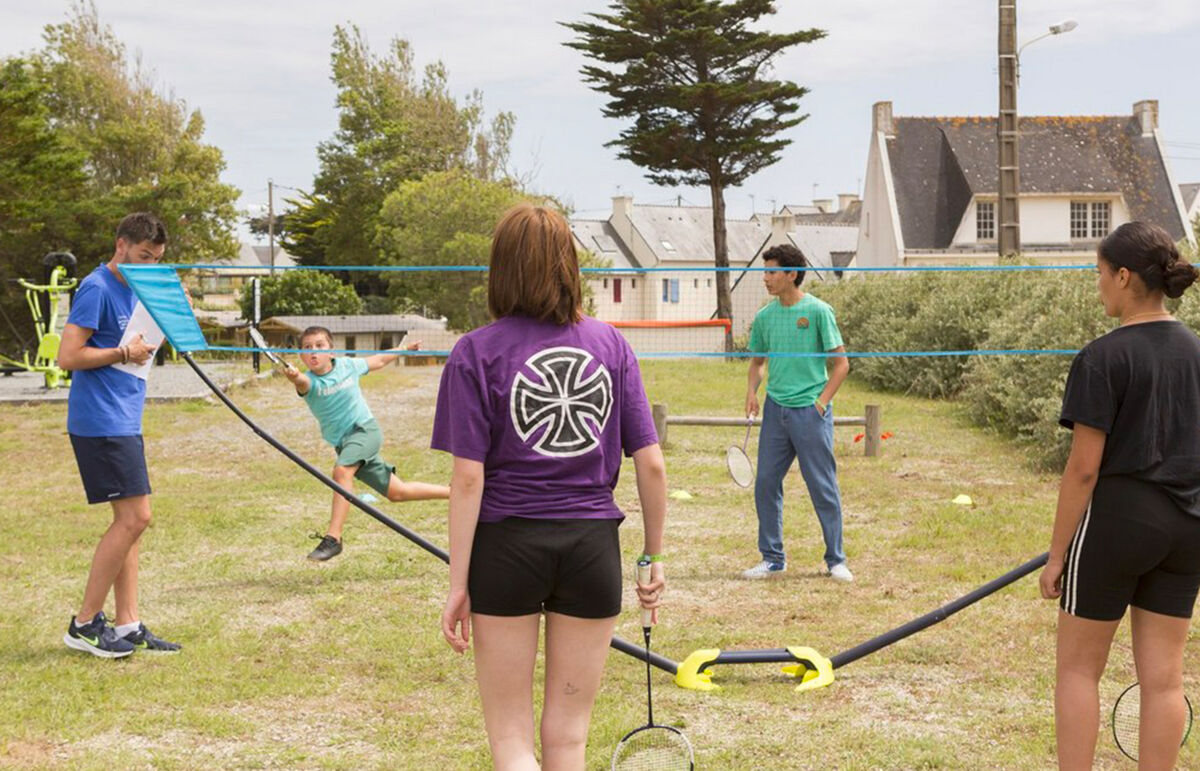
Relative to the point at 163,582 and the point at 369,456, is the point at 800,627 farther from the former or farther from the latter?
the point at 163,582

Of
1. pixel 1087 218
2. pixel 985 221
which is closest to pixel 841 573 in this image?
pixel 985 221

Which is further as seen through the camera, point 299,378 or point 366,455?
point 366,455

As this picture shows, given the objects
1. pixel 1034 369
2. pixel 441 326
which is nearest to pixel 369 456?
pixel 1034 369

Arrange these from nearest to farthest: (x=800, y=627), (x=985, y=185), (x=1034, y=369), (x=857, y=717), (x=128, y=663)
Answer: (x=857, y=717) < (x=128, y=663) < (x=800, y=627) < (x=1034, y=369) < (x=985, y=185)

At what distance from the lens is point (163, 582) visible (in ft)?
27.3

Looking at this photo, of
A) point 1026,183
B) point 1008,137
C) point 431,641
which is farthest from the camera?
point 1026,183

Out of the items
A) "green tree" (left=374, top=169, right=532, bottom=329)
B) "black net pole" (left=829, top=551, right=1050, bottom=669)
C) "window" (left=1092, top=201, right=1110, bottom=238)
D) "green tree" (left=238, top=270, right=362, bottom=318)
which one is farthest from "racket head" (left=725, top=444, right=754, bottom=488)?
"window" (left=1092, top=201, right=1110, bottom=238)

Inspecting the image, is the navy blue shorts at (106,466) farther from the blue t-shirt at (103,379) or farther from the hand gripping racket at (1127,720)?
the hand gripping racket at (1127,720)

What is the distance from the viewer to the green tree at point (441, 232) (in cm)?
4450

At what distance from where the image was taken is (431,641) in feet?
22.4

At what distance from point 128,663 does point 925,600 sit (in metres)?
4.70

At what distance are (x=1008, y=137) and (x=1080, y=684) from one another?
20.7m

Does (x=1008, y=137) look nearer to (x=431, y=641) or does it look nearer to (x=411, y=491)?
(x=411, y=491)

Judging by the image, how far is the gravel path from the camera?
21.3 meters
